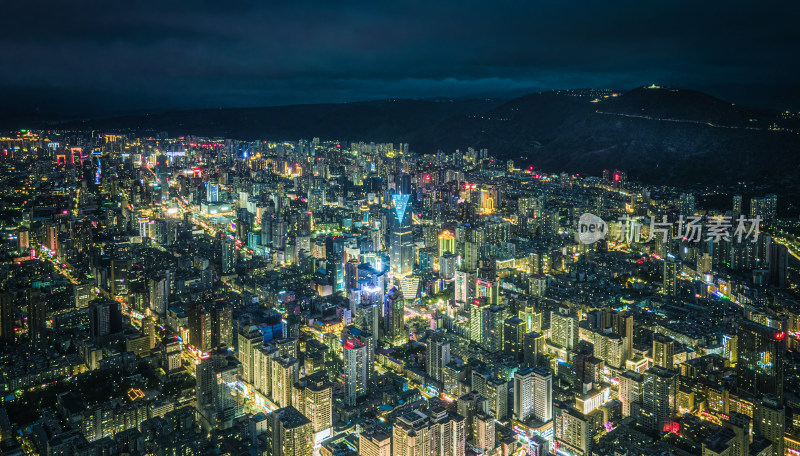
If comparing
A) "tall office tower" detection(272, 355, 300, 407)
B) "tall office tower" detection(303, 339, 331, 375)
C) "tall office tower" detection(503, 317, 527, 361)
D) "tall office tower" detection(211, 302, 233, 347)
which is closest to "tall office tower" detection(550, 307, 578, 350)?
"tall office tower" detection(503, 317, 527, 361)

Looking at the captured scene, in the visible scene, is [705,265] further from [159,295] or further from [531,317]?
[159,295]

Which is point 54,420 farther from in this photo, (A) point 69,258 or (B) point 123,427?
(A) point 69,258

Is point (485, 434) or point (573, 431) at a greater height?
point (485, 434)

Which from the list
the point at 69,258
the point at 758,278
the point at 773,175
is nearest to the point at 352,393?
the point at 758,278

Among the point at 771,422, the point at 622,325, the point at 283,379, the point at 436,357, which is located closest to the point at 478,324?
the point at 436,357

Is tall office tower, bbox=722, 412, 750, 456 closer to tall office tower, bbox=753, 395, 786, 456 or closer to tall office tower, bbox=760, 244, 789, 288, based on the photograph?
tall office tower, bbox=753, 395, 786, 456

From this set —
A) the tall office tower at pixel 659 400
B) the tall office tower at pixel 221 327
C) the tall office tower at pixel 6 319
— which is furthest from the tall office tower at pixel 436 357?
the tall office tower at pixel 6 319
